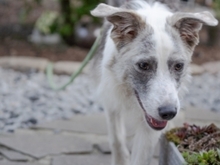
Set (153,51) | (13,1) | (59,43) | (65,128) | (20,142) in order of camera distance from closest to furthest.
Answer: (153,51), (20,142), (65,128), (59,43), (13,1)

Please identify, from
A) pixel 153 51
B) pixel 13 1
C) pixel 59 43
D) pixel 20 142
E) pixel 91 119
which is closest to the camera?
pixel 153 51

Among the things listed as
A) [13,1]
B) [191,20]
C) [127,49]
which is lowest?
[13,1]

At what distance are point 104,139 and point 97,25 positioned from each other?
3.68 meters

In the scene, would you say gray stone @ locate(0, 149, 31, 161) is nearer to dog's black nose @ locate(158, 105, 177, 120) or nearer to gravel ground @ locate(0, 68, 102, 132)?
gravel ground @ locate(0, 68, 102, 132)

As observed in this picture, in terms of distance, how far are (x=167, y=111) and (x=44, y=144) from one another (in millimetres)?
1625

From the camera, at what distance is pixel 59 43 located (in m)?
7.81

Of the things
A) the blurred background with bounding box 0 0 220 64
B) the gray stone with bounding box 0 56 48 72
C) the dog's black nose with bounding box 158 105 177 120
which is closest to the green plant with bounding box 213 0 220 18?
the blurred background with bounding box 0 0 220 64

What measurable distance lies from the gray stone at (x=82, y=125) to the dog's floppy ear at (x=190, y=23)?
1.62 metres

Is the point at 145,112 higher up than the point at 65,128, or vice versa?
the point at 145,112

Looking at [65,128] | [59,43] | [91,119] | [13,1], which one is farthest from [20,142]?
[13,1]

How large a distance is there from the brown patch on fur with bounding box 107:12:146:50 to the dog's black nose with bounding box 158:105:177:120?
1.84 ft

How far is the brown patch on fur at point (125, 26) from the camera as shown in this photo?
3.16m

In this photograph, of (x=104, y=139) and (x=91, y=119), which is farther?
(x=91, y=119)

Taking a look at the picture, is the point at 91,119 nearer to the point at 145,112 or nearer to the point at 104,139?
the point at 104,139
